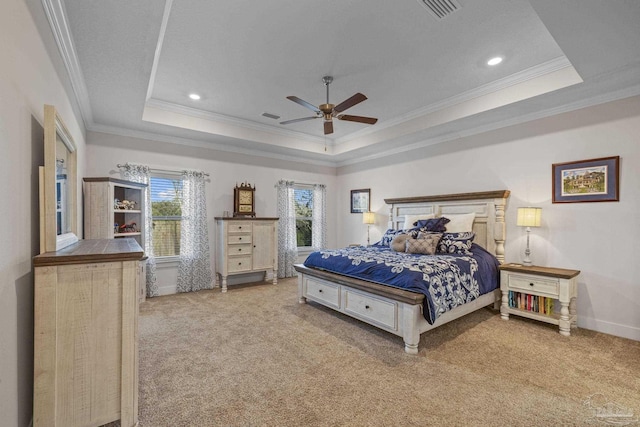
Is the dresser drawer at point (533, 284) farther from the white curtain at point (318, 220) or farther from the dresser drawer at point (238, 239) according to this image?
the dresser drawer at point (238, 239)

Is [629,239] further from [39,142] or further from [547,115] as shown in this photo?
[39,142]

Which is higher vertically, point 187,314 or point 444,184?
point 444,184

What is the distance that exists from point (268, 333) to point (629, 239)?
4037mm

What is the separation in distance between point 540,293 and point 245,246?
431cm

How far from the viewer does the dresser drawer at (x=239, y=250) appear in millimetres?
4992

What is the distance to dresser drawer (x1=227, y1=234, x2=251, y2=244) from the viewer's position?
4.98m

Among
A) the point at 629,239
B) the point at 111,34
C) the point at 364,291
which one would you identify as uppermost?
the point at 111,34

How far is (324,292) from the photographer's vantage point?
12.5 ft

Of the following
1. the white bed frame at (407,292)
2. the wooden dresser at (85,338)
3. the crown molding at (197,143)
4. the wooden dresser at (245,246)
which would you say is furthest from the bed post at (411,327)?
the crown molding at (197,143)

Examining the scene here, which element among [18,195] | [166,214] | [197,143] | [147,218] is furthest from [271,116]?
[18,195]

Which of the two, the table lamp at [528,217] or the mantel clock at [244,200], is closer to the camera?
the table lamp at [528,217]

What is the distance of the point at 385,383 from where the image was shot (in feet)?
7.28

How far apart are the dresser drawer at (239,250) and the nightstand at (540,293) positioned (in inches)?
154

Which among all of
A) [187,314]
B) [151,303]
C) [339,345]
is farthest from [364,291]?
[151,303]
